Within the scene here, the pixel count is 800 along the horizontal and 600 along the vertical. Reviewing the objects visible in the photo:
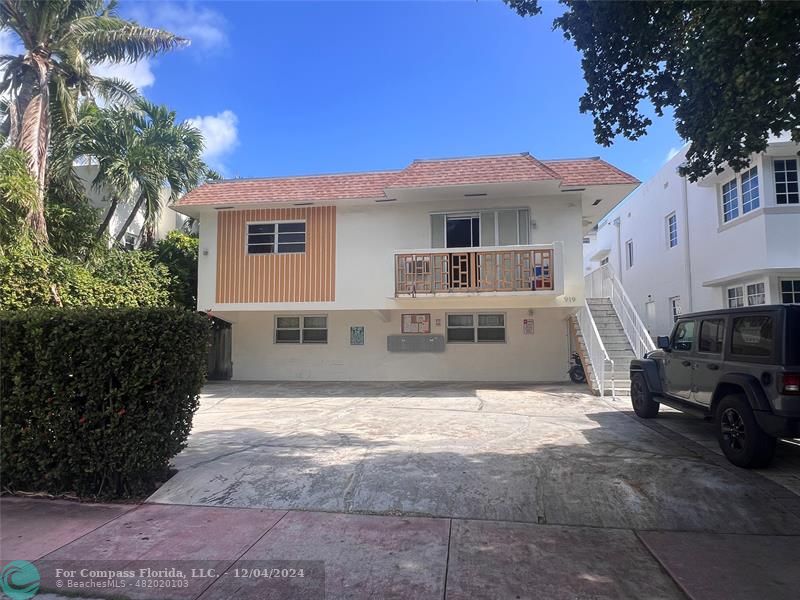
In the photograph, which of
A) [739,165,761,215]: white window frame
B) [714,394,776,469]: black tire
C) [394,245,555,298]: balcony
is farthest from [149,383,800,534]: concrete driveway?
[739,165,761,215]: white window frame

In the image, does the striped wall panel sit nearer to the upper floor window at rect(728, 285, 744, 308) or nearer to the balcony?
the balcony

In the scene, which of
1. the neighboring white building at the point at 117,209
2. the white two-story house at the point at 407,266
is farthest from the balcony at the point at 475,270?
the neighboring white building at the point at 117,209

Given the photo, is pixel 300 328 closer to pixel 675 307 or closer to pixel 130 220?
pixel 130 220

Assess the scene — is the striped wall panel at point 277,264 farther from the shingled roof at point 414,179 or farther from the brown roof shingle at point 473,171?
the brown roof shingle at point 473,171

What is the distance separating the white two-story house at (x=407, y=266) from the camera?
12.4 m

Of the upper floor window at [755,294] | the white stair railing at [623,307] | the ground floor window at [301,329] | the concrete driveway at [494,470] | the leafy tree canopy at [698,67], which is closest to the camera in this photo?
the leafy tree canopy at [698,67]

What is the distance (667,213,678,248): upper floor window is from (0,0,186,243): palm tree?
674 inches

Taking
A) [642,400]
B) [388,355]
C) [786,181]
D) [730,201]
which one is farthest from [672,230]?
[388,355]

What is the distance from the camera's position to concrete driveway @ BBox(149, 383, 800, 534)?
4.59 metres

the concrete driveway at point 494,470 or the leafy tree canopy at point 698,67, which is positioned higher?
the leafy tree canopy at point 698,67

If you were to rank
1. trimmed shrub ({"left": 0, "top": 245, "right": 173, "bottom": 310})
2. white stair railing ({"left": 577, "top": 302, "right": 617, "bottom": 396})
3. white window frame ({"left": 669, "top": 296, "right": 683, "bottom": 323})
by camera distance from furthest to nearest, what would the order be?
1. white window frame ({"left": 669, "top": 296, "right": 683, "bottom": 323})
2. white stair railing ({"left": 577, "top": 302, "right": 617, "bottom": 396})
3. trimmed shrub ({"left": 0, "top": 245, "right": 173, "bottom": 310})

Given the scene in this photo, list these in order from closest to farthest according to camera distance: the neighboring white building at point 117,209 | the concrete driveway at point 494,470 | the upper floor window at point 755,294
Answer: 1. the concrete driveway at point 494,470
2. the upper floor window at point 755,294
3. the neighboring white building at point 117,209

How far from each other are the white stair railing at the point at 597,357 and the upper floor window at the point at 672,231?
592 centimetres

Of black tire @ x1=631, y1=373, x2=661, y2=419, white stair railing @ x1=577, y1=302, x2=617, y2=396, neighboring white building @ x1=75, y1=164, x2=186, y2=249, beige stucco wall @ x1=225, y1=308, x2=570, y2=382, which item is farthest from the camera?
neighboring white building @ x1=75, y1=164, x2=186, y2=249
